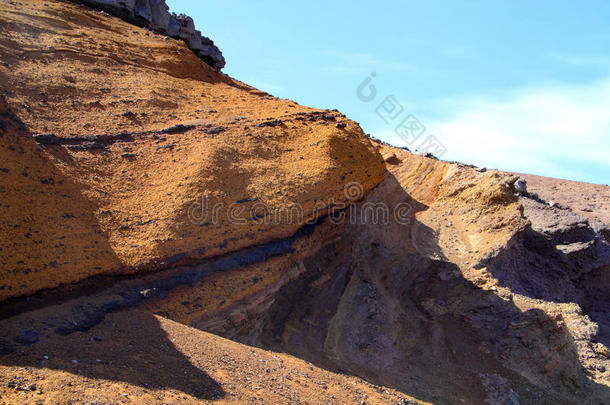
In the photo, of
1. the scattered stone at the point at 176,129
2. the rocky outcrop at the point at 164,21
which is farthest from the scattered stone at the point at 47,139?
the rocky outcrop at the point at 164,21

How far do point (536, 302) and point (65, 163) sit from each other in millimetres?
7385

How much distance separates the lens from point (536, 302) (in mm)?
7977

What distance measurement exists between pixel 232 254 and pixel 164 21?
7437 mm

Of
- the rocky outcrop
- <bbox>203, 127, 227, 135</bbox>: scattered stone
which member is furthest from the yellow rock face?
the rocky outcrop

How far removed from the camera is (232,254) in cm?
630

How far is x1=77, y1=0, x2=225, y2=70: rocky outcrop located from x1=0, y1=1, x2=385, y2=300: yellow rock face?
1292 mm

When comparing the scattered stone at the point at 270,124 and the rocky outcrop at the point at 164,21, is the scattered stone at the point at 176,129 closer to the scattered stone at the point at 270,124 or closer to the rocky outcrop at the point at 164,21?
the scattered stone at the point at 270,124

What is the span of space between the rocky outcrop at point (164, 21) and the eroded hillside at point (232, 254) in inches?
30.0

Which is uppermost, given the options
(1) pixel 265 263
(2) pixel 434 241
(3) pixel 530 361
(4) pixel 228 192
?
(2) pixel 434 241

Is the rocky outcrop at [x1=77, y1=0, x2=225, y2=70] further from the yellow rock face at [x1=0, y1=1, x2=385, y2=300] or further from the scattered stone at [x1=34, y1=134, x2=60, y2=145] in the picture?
the scattered stone at [x1=34, y1=134, x2=60, y2=145]

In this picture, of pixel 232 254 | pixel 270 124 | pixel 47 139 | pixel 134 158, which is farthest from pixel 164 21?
pixel 232 254

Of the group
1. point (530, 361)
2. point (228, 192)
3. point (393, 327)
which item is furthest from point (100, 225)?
point (530, 361)

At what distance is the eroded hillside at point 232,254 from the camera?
4.80 meters

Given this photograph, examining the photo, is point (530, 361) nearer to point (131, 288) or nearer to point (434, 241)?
point (434, 241)
